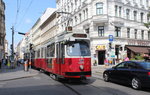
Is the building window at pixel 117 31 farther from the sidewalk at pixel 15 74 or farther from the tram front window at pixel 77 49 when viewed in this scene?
the tram front window at pixel 77 49

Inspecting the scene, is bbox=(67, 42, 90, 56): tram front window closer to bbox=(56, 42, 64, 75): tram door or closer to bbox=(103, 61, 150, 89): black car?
bbox=(56, 42, 64, 75): tram door

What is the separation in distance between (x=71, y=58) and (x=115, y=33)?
26.3 m

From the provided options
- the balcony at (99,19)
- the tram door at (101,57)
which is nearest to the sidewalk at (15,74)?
the tram door at (101,57)

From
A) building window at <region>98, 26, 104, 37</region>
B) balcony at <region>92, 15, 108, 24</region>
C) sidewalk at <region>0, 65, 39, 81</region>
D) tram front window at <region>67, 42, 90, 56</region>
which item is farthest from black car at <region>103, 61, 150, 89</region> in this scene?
building window at <region>98, 26, 104, 37</region>

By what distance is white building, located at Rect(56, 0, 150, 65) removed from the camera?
35750mm

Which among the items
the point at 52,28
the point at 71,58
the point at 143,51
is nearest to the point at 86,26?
the point at 143,51

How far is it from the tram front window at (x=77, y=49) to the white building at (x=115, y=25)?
71.6 feet

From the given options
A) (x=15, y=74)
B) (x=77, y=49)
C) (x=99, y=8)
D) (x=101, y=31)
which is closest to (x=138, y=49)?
(x=101, y=31)

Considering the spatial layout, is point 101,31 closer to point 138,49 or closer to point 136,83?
point 138,49

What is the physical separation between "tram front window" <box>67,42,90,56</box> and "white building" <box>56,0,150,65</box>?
71.6ft

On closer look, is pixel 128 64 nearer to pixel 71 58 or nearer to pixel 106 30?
pixel 71 58

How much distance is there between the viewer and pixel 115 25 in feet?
119

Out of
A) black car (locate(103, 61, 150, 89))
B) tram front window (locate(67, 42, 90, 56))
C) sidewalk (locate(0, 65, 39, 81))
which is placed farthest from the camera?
sidewalk (locate(0, 65, 39, 81))

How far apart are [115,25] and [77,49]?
25.6 m
